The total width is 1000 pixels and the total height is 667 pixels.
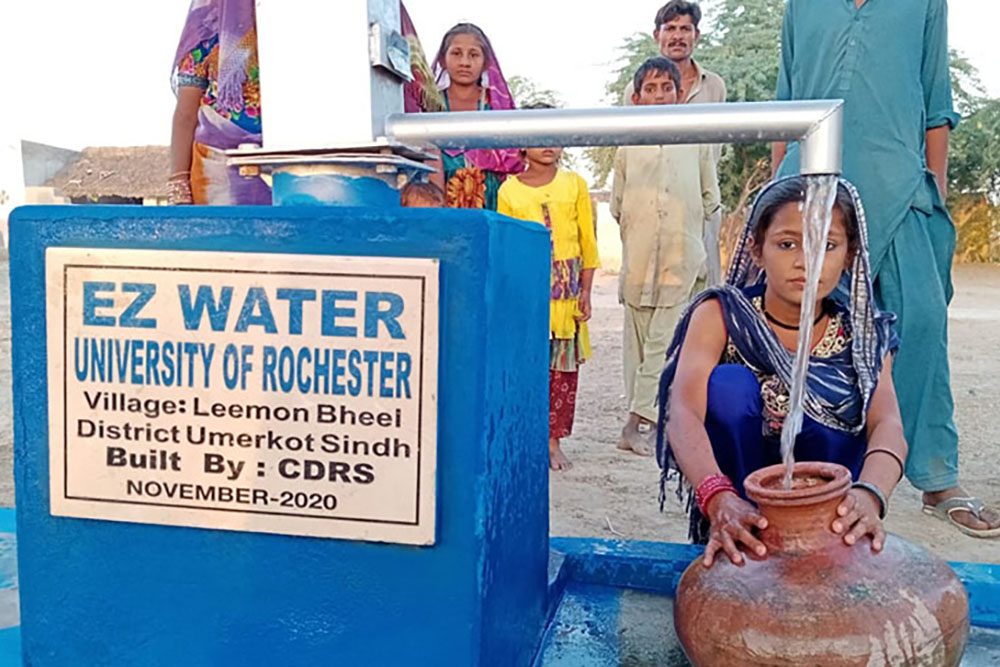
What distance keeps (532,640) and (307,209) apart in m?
0.85

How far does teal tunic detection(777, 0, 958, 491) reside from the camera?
9.23ft

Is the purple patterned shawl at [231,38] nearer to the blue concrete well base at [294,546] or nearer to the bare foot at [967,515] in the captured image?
the blue concrete well base at [294,546]

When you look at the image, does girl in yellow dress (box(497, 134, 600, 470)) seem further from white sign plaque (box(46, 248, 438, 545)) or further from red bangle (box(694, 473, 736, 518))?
white sign plaque (box(46, 248, 438, 545))

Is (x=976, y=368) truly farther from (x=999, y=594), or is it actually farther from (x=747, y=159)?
(x=747, y=159)

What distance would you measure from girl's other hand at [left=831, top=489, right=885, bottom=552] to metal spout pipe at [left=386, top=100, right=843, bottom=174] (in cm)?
49

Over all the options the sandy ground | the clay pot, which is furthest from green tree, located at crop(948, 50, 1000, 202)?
the clay pot

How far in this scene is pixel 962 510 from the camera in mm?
3070

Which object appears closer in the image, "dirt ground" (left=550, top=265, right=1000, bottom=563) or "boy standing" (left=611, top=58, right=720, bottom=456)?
"dirt ground" (left=550, top=265, right=1000, bottom=563)

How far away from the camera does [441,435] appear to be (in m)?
1.16

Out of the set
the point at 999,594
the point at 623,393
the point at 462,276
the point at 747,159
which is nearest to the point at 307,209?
the point at 462,276

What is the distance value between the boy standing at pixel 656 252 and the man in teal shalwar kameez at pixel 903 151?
1.46 m

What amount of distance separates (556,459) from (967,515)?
1.69 meters

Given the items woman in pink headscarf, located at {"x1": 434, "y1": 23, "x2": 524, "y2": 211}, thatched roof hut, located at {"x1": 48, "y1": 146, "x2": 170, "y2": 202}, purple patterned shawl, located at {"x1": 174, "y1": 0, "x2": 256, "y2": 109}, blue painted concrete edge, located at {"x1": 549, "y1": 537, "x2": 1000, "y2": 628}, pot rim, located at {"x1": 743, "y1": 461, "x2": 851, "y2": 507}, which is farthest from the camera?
thatched roof hut, located at {"x1": 48, "y1": 146, "x2": 170, "y2": 202}

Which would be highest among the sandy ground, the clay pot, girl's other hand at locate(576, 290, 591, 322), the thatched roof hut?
the thatched roof hut
